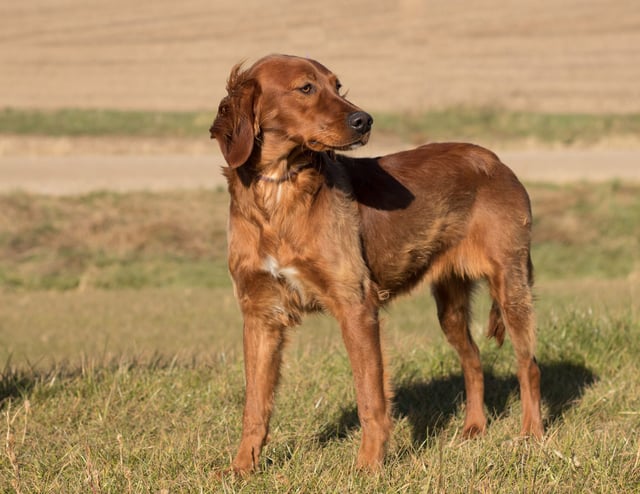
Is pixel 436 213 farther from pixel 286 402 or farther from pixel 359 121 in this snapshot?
pixel 286 402

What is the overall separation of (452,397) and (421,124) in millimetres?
22246

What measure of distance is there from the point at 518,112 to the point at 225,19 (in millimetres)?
15507

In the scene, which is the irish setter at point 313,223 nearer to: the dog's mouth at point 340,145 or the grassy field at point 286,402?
the dog's mouth at point 340,145

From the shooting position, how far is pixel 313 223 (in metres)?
4.93

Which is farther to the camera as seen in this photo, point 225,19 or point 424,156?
point 225,19

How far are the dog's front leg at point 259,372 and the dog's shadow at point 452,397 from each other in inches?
17.3

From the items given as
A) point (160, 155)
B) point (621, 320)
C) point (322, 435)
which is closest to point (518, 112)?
point (160, 155)

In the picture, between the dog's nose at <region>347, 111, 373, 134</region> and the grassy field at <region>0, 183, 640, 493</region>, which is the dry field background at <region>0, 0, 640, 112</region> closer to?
the grassy field at <region>0, 183, 640, 493</region>

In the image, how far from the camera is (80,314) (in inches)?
458

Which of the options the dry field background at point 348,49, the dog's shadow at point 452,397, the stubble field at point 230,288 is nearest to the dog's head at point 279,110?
the stubble field at point 230,288

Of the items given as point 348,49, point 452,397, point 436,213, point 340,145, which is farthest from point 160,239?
point 348,49

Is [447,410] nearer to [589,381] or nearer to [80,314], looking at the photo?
[589,381]

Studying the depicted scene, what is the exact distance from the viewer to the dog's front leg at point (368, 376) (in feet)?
16.0

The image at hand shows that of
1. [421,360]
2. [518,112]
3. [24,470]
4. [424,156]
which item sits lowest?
[518,112]
